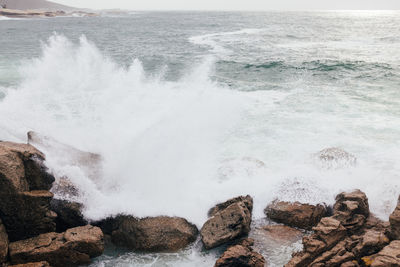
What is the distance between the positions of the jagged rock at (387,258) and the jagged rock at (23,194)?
216 inches

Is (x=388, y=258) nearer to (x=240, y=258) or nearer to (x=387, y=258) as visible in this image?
(x=387, y=258)

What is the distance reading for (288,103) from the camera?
15.2 metres

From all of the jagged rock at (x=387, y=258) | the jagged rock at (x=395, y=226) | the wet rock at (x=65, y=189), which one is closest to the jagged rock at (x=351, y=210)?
the jagged rock at (x=395, y=226)

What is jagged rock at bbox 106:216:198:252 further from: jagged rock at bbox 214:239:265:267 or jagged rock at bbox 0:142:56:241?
jagged rock at bbox 0:142:56:241

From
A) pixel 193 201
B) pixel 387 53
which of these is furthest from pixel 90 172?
pixel 387 53

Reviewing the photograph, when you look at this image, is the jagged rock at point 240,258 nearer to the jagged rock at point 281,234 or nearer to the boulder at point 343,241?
the boulder at point 343,241

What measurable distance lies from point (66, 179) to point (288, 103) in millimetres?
10723

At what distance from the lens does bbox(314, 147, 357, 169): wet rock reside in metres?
9.05

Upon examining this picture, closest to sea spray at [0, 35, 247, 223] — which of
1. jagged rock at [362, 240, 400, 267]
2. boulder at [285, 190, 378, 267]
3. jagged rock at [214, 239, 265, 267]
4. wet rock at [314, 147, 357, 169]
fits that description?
jagged rock at [214, 239, 265, 267]

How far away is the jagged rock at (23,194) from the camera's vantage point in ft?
19.1

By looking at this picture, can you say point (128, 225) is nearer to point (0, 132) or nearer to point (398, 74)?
point (0, 132)

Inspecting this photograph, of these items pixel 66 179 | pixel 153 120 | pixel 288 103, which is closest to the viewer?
pixel 66 179

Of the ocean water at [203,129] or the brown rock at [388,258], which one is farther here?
the ocean water at [203,129]

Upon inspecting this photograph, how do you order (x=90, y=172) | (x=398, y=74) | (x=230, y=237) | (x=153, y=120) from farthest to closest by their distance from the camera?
(x=398, y=74) → (x=153, y=120) → (x=90, y=172) → (x=230, y=237)
